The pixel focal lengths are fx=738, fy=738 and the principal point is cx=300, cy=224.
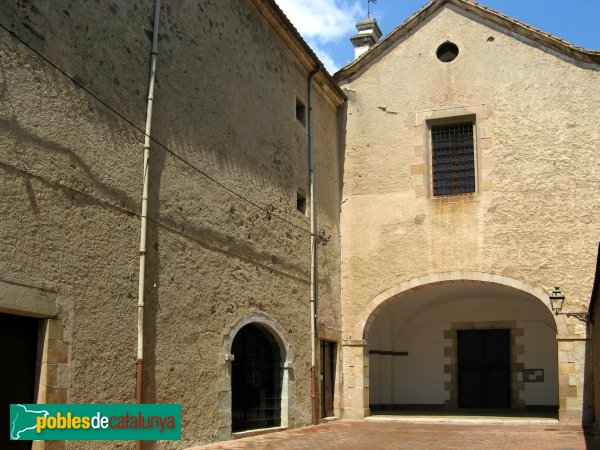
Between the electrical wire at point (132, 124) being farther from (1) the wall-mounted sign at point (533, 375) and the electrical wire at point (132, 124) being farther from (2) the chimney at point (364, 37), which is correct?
(1) the wall-mounted sign at point (533, 375)

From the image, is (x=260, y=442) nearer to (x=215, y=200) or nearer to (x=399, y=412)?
(x=215, y=200)

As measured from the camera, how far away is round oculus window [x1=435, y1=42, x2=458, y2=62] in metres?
13.9

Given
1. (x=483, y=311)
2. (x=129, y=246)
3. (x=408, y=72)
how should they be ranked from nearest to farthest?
(x=129, y=246), (x=408, y=72), (x=483, y=311)

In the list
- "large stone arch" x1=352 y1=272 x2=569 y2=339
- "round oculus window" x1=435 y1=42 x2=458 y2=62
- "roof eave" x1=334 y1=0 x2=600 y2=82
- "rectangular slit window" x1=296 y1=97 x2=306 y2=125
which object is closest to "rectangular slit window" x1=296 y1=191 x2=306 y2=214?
"rectangular slit window" x1=296 y1=97 x2=306 y2=125

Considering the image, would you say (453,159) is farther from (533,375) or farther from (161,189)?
(161,189)

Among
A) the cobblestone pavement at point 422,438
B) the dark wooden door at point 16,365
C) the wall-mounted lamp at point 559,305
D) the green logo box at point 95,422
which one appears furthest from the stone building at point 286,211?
the cobblestone pavement at point 422,438

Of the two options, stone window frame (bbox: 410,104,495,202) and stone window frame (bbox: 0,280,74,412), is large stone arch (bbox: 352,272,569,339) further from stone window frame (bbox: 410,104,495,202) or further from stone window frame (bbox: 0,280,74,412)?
stone window frame (bbox: 0,280,74,412)

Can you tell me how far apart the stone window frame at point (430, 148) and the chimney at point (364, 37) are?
3.24 m

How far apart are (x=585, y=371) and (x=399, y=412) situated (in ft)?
14.6

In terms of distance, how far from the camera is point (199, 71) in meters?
9.34

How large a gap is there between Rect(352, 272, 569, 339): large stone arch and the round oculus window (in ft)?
13.5

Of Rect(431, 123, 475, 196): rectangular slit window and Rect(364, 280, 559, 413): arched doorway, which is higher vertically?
Rect(431, 123, 475, 196): rectangular slit window

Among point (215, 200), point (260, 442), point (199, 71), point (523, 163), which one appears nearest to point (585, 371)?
point (523, 163)

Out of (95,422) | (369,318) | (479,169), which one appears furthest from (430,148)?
(95,422)
